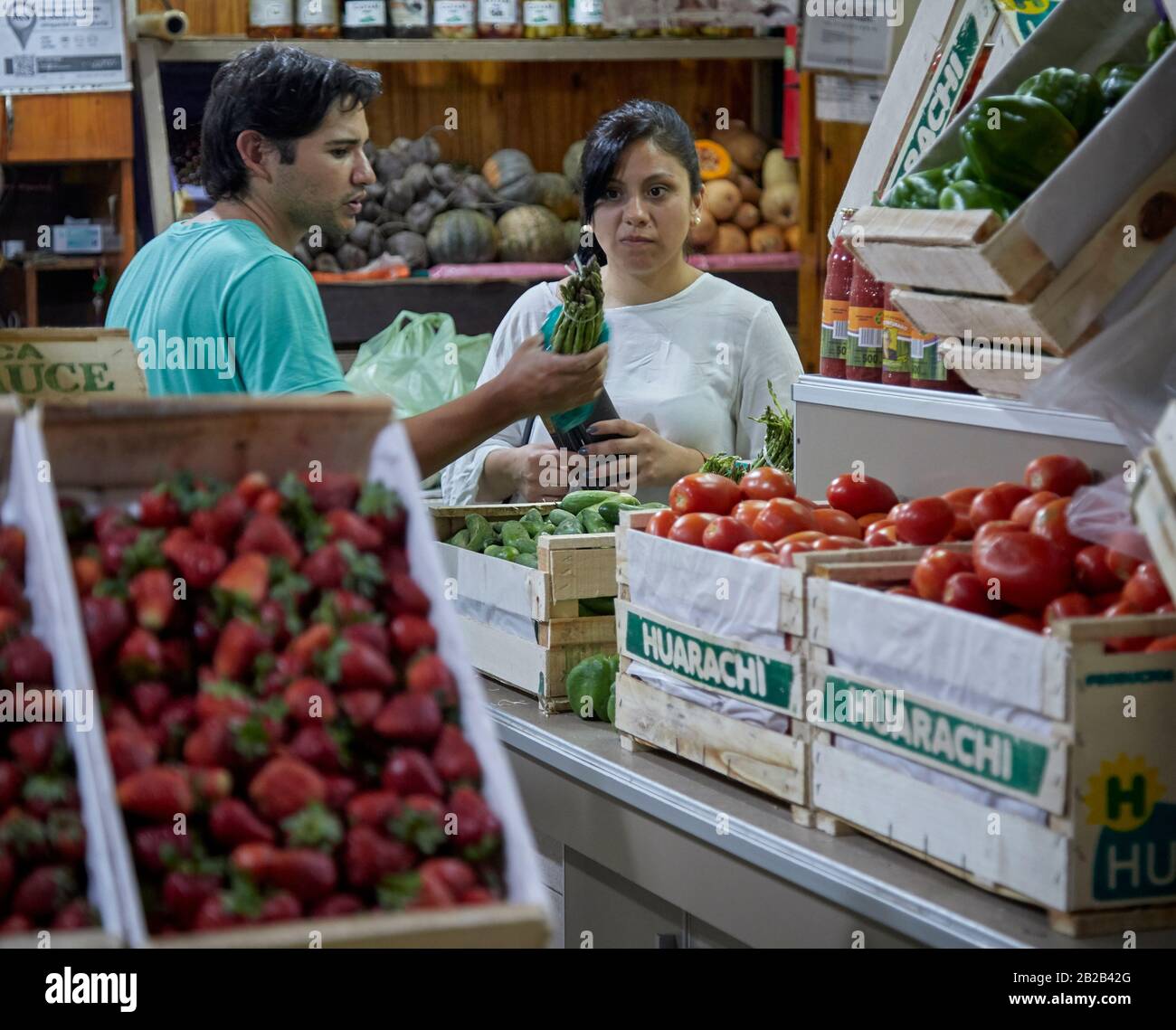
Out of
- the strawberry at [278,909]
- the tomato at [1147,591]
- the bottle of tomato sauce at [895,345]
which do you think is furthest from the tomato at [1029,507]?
the strawberry at [278,909]

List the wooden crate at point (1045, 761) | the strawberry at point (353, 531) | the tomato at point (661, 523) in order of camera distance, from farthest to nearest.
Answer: the tomato at point (661, 523)
the wooden crate at point (1045, 761)
the strawberry at point (353, 531)

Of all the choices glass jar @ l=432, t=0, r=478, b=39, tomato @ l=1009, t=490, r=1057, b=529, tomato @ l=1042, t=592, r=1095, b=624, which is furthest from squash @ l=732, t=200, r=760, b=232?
tomato @ l=1042, t=592, r=1095, b=624

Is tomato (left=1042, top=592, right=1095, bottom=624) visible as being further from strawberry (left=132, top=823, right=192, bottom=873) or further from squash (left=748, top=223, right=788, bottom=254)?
squash (left=748, top=223, right=788, bottom=254)

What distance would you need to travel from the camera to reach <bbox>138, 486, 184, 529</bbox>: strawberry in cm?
143

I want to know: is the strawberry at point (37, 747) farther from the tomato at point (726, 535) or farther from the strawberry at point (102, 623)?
the tomato at point (726, 535)

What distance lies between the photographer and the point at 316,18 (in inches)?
198

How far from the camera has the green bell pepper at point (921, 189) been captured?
1958 millimetres

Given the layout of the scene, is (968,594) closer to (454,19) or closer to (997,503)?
(997,503)

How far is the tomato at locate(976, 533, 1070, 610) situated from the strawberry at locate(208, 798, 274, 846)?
890mm

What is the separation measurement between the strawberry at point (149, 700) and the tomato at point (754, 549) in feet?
2.94

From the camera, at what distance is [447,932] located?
1197 mm
